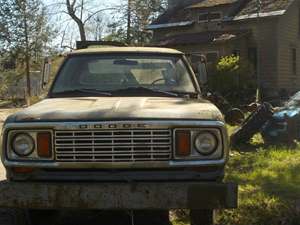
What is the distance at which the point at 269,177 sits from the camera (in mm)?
8086

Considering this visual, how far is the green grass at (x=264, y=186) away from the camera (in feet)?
19.2

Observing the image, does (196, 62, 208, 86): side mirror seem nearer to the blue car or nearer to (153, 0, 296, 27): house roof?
the blue car

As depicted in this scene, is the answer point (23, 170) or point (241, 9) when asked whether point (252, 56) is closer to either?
point (241, 9)

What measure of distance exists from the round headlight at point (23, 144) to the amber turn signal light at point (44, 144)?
0.21ft

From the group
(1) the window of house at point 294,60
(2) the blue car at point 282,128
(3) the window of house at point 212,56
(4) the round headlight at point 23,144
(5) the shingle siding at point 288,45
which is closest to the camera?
(4) the round headlight at point 23,144

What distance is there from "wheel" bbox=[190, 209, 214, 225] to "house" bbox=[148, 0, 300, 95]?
19.8 meters

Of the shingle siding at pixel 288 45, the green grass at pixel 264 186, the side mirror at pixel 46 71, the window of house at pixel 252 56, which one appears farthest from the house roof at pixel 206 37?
the side mirror at pixel 46 71

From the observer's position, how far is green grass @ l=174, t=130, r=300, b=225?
5867mm

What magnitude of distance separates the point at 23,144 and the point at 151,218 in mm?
2192

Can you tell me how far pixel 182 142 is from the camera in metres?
4.66

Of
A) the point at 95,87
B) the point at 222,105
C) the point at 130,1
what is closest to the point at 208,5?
the point at 222,105

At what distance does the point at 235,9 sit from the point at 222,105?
10.1m

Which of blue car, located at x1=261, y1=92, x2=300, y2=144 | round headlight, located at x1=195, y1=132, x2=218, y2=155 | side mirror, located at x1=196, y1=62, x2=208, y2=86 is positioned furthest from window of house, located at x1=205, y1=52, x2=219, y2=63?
round headlight, located at x1=195, y1=132, x2=218, y2=155

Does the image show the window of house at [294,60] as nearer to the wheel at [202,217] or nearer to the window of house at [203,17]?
the window of house at [203,17]
